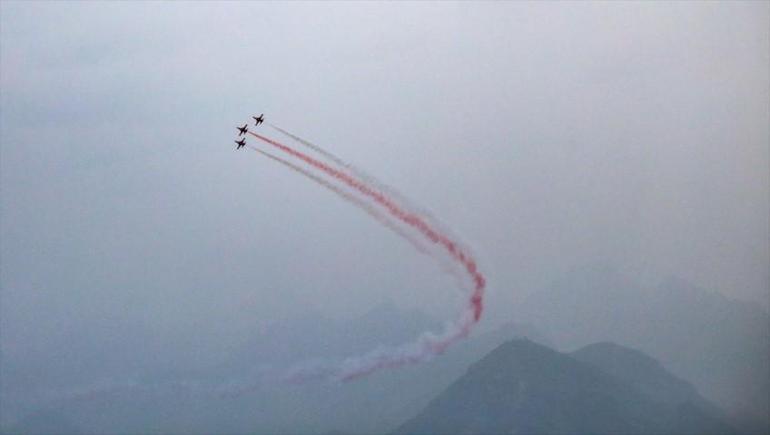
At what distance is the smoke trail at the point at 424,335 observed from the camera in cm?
1412

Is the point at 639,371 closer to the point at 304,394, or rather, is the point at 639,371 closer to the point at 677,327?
the point at 677,327

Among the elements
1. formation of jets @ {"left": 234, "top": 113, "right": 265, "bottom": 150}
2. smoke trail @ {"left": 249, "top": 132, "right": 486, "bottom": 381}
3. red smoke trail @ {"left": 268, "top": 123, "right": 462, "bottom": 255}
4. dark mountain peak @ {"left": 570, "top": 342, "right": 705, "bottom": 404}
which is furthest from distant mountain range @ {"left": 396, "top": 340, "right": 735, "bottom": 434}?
formation of jets @ {"left": 234, "top": 113, "right": 265, "bottom": 150}

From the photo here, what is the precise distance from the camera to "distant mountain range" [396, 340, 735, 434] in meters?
14.2

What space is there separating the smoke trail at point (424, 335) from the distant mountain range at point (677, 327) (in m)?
0.65

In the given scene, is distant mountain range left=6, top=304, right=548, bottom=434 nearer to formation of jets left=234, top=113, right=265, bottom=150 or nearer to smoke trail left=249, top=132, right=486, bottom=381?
smoke trail left=249, top=132, right=486, bottom=381

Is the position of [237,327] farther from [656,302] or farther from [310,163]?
[656,302]

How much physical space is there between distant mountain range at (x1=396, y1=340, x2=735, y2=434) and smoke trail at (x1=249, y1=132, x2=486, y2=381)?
56cm

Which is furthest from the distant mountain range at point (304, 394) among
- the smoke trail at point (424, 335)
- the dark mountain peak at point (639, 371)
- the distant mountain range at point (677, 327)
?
the dark mountain peak at point (639, 371)

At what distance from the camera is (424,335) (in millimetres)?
14273

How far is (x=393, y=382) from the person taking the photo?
14.3 m

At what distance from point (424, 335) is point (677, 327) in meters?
3.27

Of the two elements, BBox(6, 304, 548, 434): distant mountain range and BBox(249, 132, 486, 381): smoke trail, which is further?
BBox(6, 304, 548, 434): distant mountain range

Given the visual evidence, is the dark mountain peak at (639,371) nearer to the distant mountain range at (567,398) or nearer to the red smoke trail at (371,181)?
the distant mountain range at (567,398)

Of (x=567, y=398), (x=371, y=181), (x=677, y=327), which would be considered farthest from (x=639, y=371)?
(x=371, y=181)
